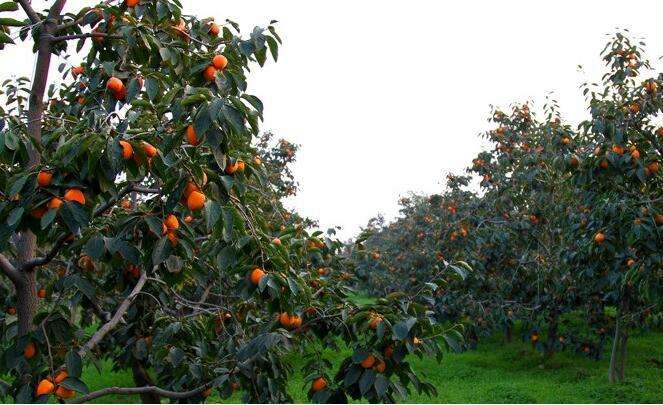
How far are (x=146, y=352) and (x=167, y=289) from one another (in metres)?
0.29

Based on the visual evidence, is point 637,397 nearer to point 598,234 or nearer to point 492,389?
point 492,389

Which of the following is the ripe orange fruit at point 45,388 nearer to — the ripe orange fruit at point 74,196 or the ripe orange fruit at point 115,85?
the ripe orange fruit at point 74,196

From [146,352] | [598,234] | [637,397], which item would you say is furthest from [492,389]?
[146,352]

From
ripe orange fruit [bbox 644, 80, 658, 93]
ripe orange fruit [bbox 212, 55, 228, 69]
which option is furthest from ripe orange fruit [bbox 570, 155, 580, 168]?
ripe orange fruit [bbox 212, 55, 228, 69]

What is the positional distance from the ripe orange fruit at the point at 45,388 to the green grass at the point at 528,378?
12.8 ft

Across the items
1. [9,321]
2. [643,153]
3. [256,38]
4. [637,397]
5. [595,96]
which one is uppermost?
[595,96]

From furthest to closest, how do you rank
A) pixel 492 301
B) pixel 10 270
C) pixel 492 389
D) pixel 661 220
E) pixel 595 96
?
pixel 492 301 < pixel 492 389 < pixel 595 96 < pixel 661 220 < pixel 10 270

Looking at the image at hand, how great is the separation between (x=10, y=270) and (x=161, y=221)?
0.61 m

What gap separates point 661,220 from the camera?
146 inches

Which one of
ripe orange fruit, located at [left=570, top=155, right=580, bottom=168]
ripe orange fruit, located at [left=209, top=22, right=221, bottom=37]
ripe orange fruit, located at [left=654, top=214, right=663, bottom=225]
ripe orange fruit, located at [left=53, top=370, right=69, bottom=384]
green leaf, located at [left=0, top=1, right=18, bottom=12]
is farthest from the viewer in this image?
ripe orange fruit, located at [left=570, top=155, right=580, bottom=168]

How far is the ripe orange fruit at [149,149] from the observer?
64.2 inches

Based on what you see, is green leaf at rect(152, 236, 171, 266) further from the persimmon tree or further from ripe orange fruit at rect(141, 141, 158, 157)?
ripe orange fruit at rect(141, 141, 158, 157)

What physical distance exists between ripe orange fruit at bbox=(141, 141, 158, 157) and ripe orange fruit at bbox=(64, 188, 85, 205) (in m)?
0.20

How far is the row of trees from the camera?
3896 mm
